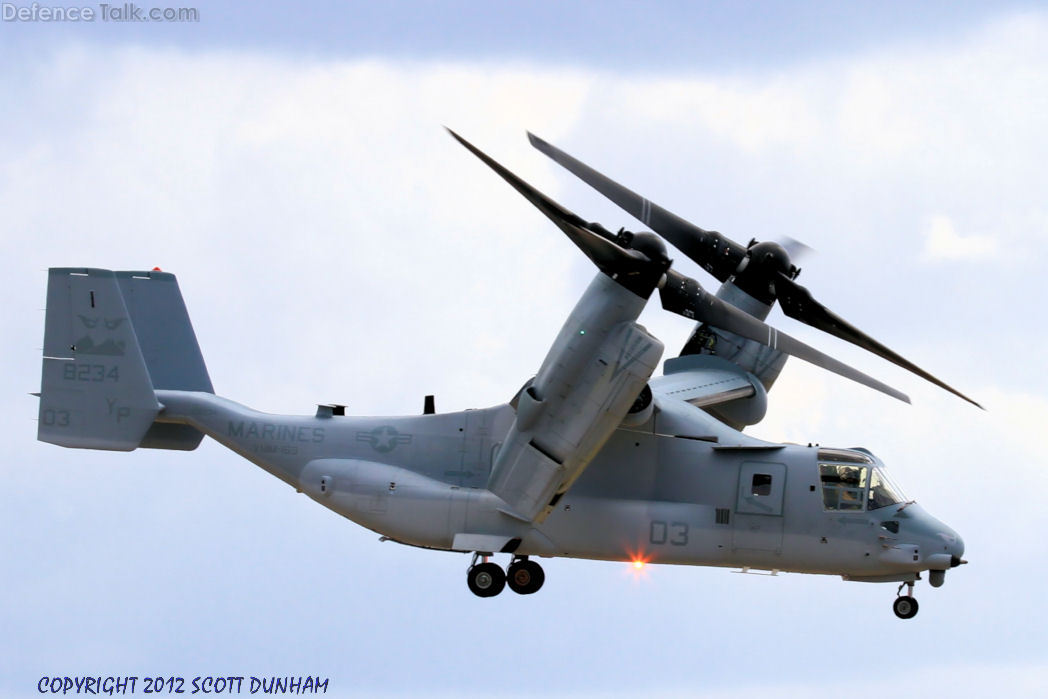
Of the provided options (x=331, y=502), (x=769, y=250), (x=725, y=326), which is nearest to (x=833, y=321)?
(x=769, y=250)

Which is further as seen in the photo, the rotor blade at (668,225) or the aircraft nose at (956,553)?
the rotor blade at (668,225)

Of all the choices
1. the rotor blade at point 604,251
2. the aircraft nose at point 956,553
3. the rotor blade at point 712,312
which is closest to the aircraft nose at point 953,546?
the aircraft nose at point 956,553

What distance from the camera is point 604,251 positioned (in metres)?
22.4

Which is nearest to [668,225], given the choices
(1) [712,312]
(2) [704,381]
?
(2) [704,381]

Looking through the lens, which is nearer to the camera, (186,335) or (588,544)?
(588,544)

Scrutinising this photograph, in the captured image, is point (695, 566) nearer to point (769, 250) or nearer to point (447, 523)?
point (447, 523)

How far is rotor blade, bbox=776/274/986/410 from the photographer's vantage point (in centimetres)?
2533

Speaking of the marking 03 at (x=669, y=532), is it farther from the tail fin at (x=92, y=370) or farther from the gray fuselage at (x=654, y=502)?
the tail fin at (x=92, y=370)

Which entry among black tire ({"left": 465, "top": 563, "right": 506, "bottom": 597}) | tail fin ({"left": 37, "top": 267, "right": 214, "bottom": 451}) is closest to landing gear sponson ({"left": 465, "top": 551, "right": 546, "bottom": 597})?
black tire ({"left": 465, "top": 563, "right": 506, "bottom": 597})

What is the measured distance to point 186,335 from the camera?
91.5ft

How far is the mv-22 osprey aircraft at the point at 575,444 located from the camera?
22.9 meters

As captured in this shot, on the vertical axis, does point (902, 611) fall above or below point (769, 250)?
below

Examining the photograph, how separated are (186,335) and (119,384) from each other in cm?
190

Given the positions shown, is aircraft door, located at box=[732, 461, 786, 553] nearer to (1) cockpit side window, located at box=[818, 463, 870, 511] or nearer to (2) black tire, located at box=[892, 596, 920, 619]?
(1) cockpit side window, located at box=[818, 463, 870, 511]
